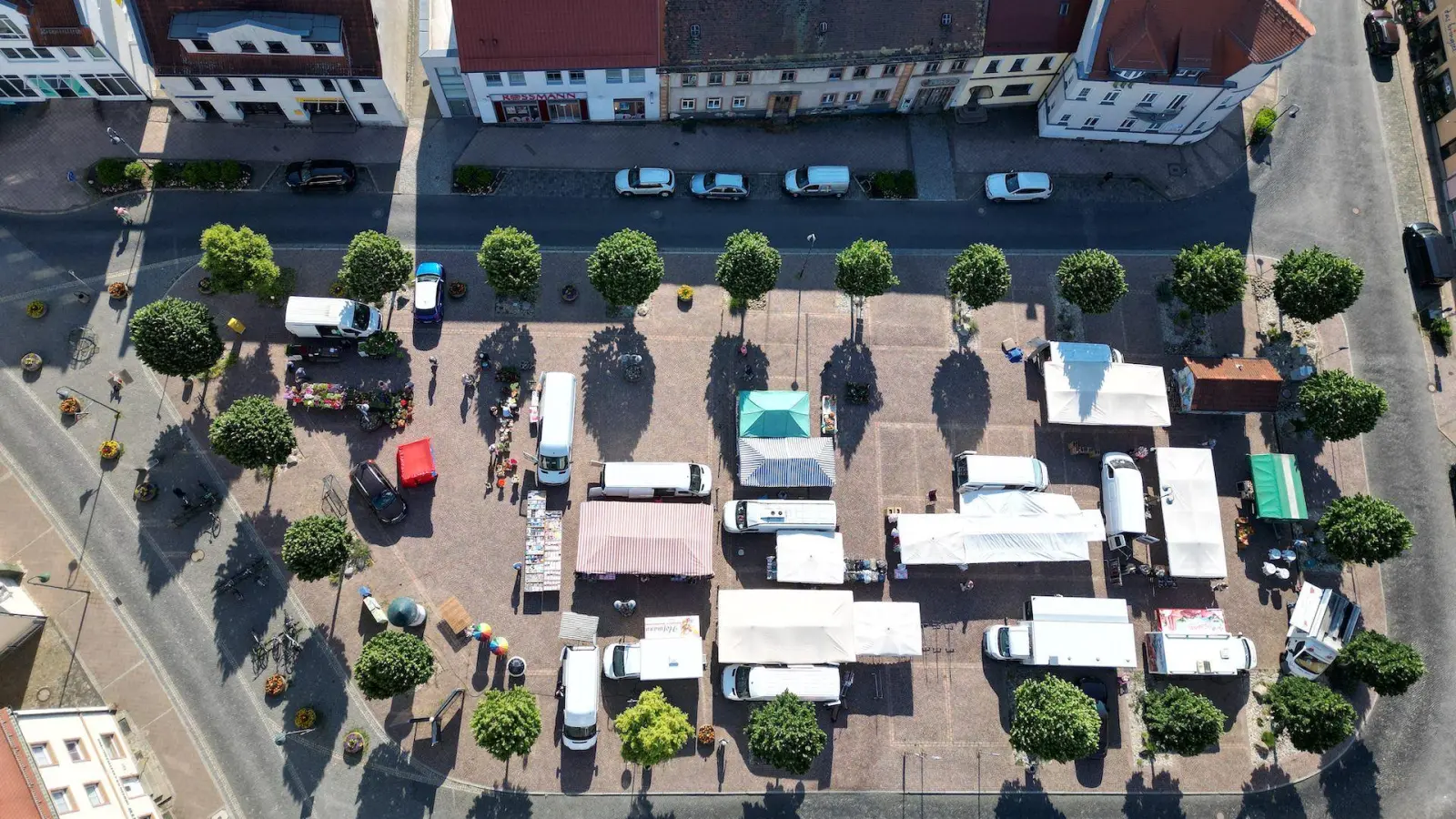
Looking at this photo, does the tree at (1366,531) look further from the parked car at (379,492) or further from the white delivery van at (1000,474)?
the parked car at (379,492)

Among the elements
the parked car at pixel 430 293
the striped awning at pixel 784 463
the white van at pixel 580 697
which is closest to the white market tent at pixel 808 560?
the striped awning at pixel 784 463

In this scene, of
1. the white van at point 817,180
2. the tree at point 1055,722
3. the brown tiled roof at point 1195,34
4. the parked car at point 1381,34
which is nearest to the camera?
the tree at point 1055,722

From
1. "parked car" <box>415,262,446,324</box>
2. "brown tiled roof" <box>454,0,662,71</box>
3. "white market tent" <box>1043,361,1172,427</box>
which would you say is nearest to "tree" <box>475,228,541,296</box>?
"parked car" <box>415,262,446,324</box>

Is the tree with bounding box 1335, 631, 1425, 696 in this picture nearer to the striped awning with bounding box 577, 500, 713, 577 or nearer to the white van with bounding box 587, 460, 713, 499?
the striped awning with bounding box 577, 500, 713, 577

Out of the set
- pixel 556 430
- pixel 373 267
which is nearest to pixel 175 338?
pixel 373 267

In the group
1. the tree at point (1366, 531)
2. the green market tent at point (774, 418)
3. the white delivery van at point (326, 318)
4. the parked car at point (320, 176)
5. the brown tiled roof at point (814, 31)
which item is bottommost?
the tree at point (1366, 531)

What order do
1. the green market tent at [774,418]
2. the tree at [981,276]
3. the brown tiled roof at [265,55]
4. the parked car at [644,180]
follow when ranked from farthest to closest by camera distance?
the parked car at [644,180]
the brown tiled roof at [265,55]
the tree at [981,276]
the green market tent at [774,418]
